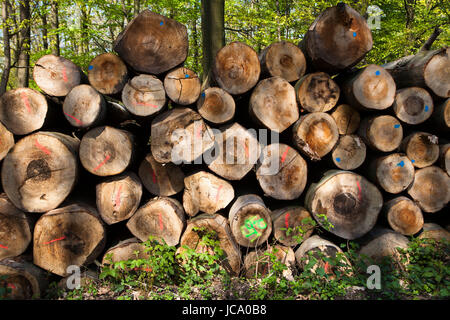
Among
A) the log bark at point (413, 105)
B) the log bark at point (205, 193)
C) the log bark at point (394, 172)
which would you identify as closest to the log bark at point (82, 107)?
the log bark at point (205, 193)

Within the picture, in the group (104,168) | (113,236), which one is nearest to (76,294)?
(113,236)

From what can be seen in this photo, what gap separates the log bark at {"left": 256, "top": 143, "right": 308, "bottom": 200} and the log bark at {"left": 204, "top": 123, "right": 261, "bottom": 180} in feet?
0.48

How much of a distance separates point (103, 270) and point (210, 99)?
6.05ft

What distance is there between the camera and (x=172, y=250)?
8.86 feet

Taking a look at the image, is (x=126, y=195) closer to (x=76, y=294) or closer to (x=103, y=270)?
(x=103, y=270)

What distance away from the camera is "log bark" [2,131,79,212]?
2.52 metres

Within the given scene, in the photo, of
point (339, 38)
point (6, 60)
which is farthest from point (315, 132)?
point (6, 60)

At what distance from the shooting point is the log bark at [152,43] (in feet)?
8.64

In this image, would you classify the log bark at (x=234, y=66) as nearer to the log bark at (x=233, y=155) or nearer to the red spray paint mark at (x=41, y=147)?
the log bark at (x=233, y=155)

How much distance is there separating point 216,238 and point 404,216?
1.95 meters

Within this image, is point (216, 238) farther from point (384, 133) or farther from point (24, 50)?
point (24, 50)

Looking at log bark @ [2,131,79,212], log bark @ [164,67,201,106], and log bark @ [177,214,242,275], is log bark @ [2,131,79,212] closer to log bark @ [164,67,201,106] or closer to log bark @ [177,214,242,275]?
log bark @ [164,67,201,106]

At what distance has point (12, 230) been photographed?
8.39ft

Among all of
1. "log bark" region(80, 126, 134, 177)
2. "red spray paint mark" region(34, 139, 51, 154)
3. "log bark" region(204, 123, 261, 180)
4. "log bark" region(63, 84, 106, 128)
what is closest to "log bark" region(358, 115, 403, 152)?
"log bark" region(204, 123, 261, 180)
